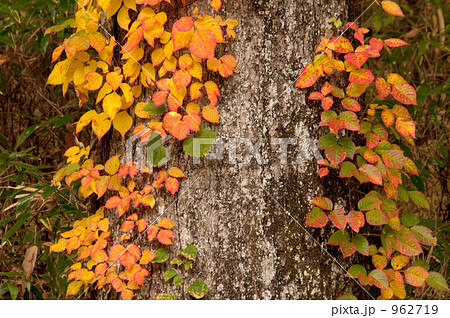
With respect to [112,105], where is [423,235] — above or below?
below

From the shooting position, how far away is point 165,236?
4.33ft

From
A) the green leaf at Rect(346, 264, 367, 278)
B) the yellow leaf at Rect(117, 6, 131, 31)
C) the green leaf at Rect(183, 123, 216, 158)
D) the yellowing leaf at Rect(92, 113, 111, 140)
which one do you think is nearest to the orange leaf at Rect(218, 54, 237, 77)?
the green leaf at Rect(183, 123, 216, 158)

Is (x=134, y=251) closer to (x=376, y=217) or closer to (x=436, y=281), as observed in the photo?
(x=376, y=217)

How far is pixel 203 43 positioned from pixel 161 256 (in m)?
0.74

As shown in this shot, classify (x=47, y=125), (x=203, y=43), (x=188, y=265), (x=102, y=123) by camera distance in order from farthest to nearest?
1. (x=47, y=125)
2. (x=102, y=123)
3. (x=188, y=265)
4. (x=203, y=43)

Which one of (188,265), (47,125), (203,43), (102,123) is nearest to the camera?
(203,43)

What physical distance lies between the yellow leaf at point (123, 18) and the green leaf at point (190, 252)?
796mm

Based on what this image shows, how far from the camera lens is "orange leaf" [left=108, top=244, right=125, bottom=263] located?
1.38 metres

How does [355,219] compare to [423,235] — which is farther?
[423,235]

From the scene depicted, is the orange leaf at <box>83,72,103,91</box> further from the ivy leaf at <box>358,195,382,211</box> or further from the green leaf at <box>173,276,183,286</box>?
the ivy leaf at <box>358,195,382,211</box>

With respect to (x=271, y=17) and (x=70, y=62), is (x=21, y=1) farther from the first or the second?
(x=271, y=17)

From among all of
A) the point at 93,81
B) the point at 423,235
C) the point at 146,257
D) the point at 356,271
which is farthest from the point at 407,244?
the point at 93,81

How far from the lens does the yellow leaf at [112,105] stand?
136 cm

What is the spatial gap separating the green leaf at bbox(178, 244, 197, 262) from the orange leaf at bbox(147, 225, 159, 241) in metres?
0.11
